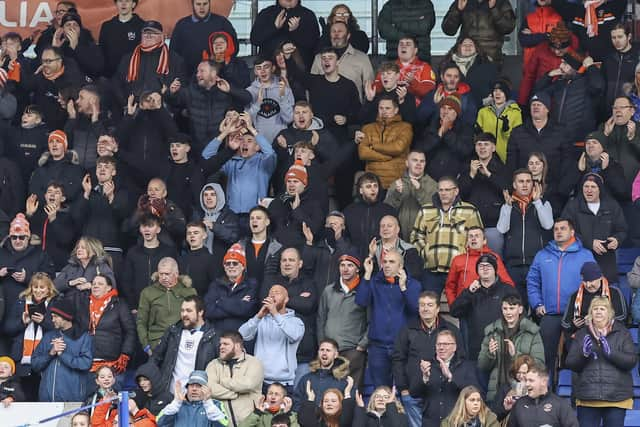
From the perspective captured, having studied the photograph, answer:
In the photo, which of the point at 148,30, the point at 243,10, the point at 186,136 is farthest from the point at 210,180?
the point at 243,10

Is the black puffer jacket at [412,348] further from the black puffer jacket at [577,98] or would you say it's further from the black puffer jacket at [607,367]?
the black puffer jacket at [577,98]

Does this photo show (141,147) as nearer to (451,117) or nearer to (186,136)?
(186,136)

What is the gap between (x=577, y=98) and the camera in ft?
71.2

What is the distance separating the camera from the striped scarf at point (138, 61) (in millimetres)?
22500

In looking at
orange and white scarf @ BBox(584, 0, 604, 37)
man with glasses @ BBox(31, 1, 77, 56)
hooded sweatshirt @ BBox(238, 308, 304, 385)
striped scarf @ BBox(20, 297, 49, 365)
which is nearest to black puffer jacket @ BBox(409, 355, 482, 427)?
hooded sweatshirt @ BBox(238, 308, 304, 385)

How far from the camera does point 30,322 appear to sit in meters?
19.8

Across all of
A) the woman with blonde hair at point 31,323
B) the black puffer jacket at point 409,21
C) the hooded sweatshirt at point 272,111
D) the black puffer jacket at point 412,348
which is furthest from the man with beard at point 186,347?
the black puffer jacket at point 409,21

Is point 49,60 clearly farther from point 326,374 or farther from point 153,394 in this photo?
A: point 326,374

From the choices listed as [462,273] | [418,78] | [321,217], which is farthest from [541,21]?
[462,273]

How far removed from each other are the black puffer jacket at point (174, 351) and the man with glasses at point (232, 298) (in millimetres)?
297

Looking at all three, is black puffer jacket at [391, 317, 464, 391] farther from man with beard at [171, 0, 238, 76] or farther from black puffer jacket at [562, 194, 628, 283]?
man with beard at [171, 0, 238, 76]

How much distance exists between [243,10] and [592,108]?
16.0ft

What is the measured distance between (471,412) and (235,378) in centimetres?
239

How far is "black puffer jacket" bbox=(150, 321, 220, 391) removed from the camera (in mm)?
19000
